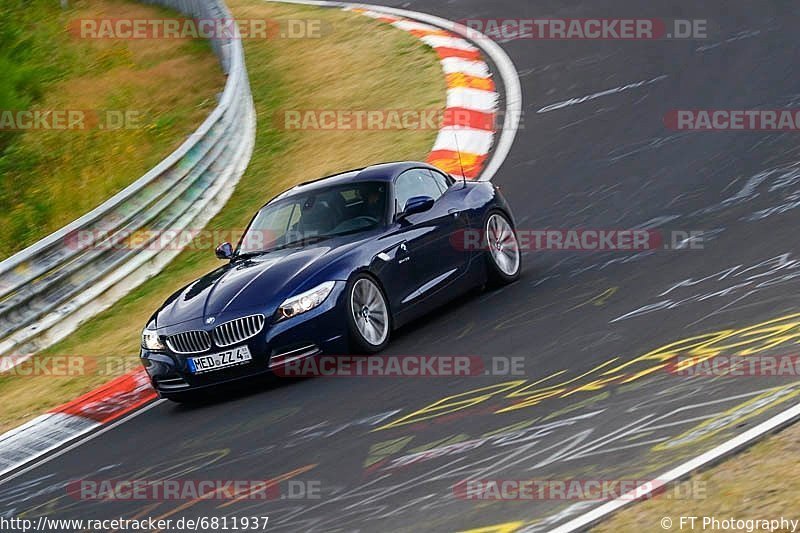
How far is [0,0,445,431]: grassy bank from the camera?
1105 centimetres

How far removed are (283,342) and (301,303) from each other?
289 millimetres

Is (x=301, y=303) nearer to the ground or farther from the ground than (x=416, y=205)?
nearer to the ground

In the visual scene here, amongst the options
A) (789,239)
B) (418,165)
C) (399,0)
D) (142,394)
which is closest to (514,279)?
(418,165)

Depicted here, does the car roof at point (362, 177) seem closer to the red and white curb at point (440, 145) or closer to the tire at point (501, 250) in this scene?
the tire at point (501, 250)

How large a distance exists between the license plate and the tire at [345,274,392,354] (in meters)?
0.73

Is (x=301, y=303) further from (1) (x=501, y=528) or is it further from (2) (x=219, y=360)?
(1) (x=501, y=528)

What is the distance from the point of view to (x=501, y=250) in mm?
10703

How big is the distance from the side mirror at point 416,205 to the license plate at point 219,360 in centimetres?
182

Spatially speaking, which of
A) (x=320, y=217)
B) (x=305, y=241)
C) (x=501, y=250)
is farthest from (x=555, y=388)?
(x=501, y=250)

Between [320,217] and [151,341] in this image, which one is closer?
[151,341]

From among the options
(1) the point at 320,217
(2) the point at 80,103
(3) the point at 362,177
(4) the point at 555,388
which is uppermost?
(2) the point at 80,103

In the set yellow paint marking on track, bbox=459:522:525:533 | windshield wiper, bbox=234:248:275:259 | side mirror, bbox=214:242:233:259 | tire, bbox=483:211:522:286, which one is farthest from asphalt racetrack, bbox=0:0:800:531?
side mirror, bbox=214:242:233:259

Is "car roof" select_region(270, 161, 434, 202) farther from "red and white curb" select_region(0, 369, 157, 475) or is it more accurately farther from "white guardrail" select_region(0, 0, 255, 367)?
"white guardrail" select_region(0, 0, 255, 367)

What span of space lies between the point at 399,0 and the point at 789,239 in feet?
47.6
